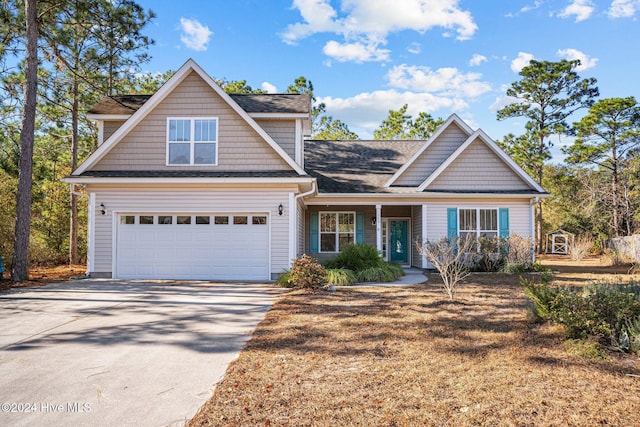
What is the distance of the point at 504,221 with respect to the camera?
15.7 metres

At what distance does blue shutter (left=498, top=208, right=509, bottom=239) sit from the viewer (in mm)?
15617

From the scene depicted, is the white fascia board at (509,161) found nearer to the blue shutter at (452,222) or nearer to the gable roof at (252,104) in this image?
the blue shutter at (452,222)

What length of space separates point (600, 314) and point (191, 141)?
1119 centimetres

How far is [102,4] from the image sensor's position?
12.9 m

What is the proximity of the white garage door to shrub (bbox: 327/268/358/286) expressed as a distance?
2092mm

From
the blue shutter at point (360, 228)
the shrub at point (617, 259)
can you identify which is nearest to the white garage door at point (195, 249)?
the blue shutter at point (360, 228)

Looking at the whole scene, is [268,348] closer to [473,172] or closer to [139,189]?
[139,189]

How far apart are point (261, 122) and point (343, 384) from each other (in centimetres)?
1161

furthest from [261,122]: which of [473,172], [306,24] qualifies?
[473,172]

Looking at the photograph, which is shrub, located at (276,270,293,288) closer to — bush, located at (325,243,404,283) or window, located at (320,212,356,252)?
bush, located at (325,243,404,283)

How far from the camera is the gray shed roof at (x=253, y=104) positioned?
46.3ft

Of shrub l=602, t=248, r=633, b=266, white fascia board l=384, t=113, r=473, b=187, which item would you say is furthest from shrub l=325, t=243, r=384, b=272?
shrub l=602, t=248, r=633, b=266

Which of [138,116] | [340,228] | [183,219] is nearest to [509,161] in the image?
[340,228]

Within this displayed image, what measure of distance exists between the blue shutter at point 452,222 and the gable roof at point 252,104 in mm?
6468
